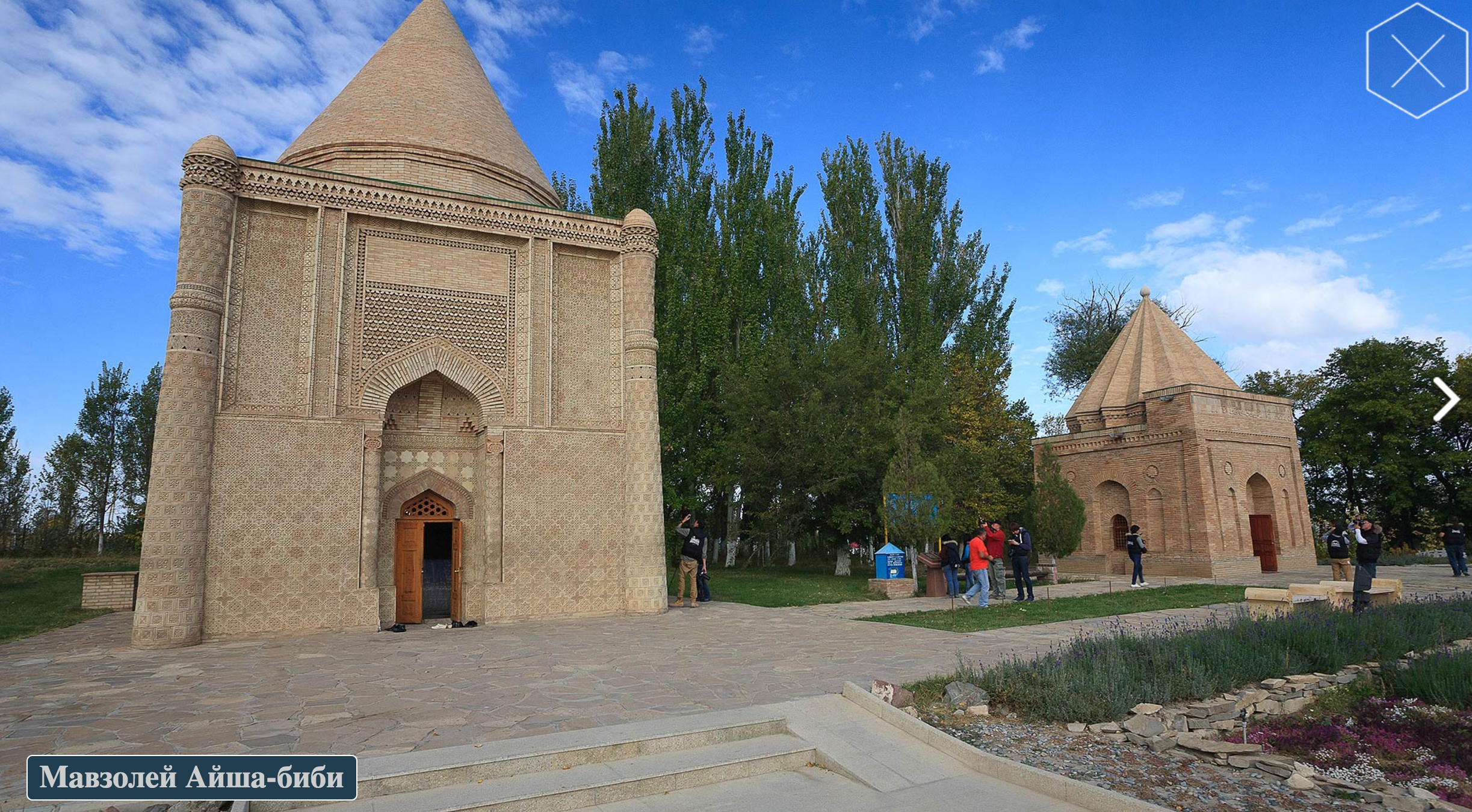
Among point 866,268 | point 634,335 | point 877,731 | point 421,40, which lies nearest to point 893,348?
point 866,268

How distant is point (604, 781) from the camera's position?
4.55m

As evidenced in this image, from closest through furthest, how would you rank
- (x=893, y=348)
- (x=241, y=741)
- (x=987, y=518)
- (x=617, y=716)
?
(x=241, y=741)
(x=617, y=716)
(x=987, y=518)
(x=893, y=348)

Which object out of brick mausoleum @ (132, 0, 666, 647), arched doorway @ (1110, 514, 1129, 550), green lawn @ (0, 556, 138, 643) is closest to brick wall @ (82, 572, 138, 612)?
green lawn @ (0, 556, 138, 643)

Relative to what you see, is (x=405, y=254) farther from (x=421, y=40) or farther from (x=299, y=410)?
(x=421, y=40)

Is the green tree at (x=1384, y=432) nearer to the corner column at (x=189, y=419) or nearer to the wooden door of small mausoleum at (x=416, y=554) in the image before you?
the wooden door of small mausoleum at (x=416, y=554)

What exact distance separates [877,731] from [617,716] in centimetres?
195

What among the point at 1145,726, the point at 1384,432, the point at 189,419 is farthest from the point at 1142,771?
the point at 1384,432

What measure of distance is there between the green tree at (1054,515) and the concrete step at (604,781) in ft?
48.6

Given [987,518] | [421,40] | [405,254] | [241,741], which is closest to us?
[241,741]

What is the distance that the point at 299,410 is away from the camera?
11.6m

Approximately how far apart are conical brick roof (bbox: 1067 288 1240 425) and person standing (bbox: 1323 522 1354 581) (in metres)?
8.29

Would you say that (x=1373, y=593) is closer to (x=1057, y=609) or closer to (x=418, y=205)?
(x=1057, y=609)

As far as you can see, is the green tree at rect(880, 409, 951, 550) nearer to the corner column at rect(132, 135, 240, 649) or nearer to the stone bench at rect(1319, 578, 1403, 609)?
the stone bench at rect(1319, 578, 1403, 609)

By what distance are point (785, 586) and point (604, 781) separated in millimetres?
14749
